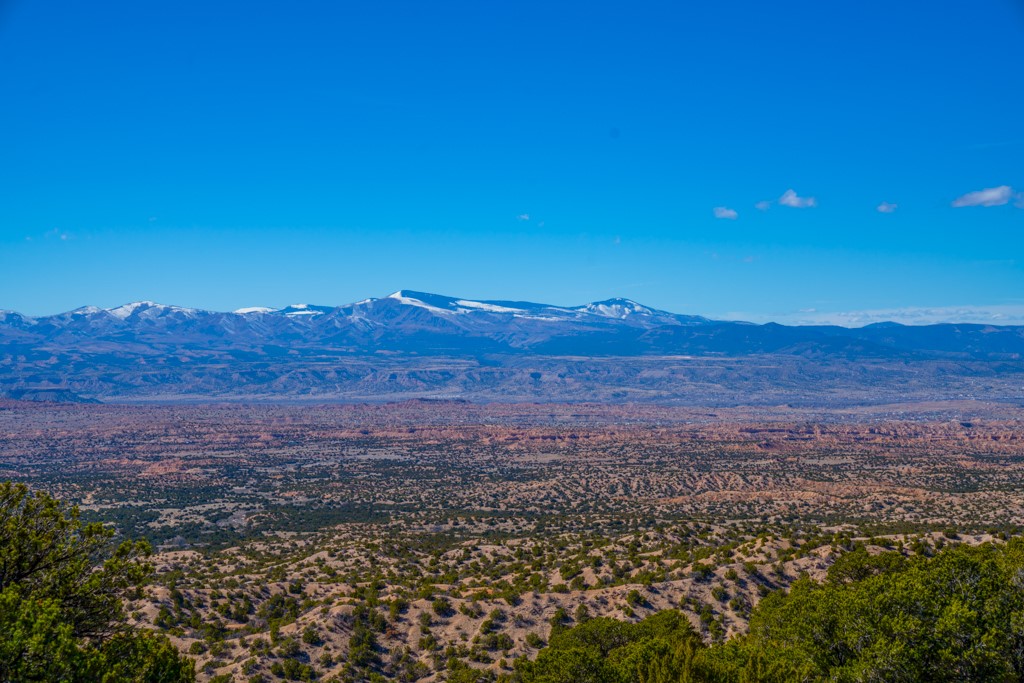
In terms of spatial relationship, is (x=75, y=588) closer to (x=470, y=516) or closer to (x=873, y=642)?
(x=873, y=642)

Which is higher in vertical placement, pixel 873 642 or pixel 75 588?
pixel 75 588

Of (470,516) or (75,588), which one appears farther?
(470,516)

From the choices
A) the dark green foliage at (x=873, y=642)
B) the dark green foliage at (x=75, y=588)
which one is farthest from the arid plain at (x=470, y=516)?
the dark green foliage at (x=75, y=588)

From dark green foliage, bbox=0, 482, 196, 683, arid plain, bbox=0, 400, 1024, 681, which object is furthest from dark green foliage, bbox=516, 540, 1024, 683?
dark green foliage, bbox=0, 482, 196, 683

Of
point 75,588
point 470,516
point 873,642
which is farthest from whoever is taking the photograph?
point 470,516

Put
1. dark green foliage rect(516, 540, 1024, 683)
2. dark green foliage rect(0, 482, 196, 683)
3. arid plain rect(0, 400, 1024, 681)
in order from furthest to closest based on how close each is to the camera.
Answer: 1. arid plain rect(0, 400, 1024, 681)
2. dark green foliage rect(516, 540, 1024, 683)
3. dark green foliage rect(0, 482, 196, 683)

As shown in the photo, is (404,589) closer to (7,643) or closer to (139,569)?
(139,569)

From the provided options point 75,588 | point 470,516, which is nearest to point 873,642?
point 75,588

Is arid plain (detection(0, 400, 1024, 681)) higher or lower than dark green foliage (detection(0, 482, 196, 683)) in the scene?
lower

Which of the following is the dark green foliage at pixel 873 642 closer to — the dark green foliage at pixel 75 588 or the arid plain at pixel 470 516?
the arid plain at pixel 470 516

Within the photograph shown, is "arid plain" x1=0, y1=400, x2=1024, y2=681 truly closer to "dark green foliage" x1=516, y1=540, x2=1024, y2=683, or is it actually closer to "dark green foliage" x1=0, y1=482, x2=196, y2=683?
"dark green foliage" x1=516, y1=540, x2=1024, y2=683

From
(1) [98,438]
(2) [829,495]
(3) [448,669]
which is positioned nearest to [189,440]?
(1) [98,438]
